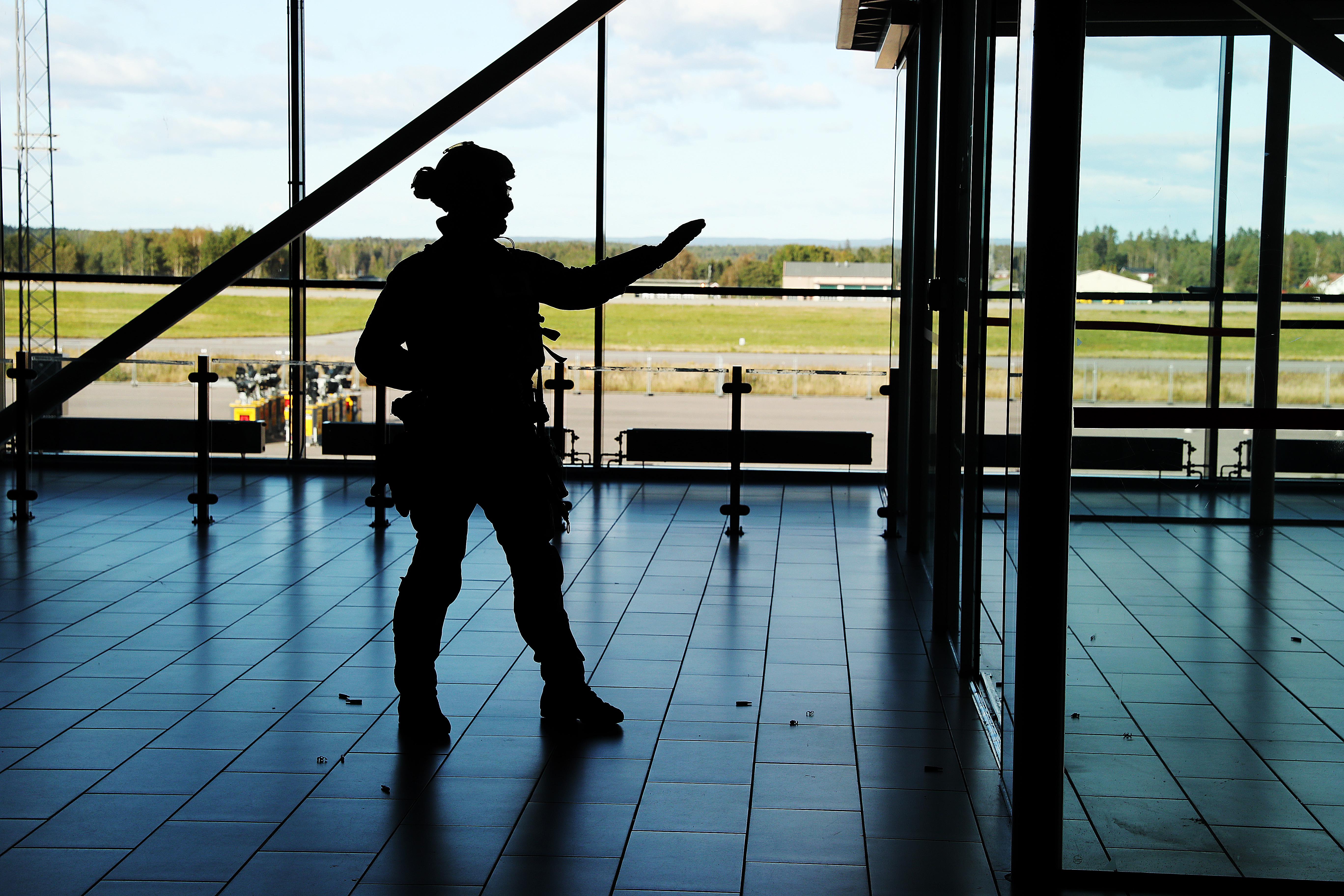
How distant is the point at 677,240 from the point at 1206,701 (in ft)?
Answer: 6.39

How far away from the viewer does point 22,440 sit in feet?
21.5

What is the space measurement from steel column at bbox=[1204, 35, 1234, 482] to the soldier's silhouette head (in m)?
1.77

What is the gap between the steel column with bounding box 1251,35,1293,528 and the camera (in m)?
2.86

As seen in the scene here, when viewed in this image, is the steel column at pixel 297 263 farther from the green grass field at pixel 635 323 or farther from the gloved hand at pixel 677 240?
the gloved hand at pixel 677 240

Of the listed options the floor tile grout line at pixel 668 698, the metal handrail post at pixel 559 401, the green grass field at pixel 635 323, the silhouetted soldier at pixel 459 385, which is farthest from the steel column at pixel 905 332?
the silhouetted soldier at pixel 459 385

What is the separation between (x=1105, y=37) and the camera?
2.57m

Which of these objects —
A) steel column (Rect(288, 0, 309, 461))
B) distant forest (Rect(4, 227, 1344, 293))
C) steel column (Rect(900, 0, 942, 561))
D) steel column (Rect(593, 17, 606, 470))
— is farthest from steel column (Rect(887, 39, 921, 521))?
steel column (Rect(288, 0, 309, 461))

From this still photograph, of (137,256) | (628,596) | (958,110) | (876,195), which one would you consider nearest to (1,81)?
(137,256)

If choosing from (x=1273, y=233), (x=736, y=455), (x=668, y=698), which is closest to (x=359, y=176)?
(x=736, y=455)

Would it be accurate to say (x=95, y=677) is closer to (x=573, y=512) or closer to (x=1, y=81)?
(x=573, y=512)

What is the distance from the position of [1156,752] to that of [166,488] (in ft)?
20.5

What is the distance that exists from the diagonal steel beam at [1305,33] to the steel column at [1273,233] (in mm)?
24

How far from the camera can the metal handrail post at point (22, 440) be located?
6.49 m

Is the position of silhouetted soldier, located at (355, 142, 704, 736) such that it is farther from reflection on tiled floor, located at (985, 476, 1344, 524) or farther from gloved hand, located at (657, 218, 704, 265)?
reflection on tiled floor, located at (985, 476, 1344, 524)
